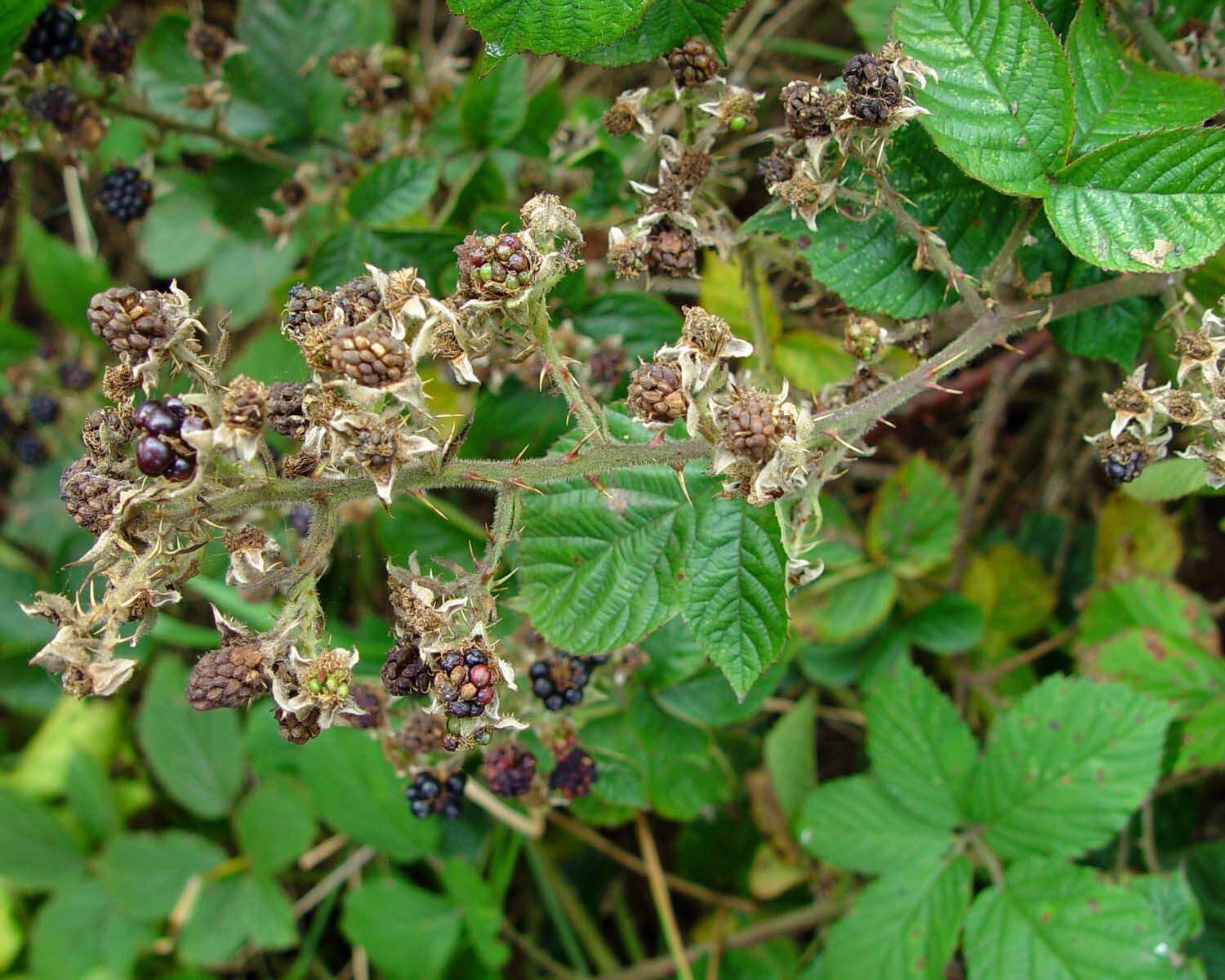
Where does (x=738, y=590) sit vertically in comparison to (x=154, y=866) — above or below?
above

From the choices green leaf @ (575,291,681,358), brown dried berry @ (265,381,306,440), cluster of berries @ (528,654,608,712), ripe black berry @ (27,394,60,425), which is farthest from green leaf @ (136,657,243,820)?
brown dried berry @ (265,381,306,440)

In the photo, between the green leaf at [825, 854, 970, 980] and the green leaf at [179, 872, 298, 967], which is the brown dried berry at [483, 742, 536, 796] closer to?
the green leaf at [825, 854, 970, 980]

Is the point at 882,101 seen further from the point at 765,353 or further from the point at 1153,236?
the point at 765,353

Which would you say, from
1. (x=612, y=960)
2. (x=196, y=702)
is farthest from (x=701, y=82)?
(x=612, y=960)

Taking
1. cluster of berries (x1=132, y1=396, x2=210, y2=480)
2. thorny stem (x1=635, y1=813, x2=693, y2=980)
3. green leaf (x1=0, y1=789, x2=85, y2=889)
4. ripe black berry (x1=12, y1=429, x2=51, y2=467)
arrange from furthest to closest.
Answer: green leaf (x1=0, y1=789, x2=85, y2=889), ripe black berry (x1=12, y1=429, x2=51, y2=467), thorny stem (x1=635, y1=813, x2=693, y2=980), cluster of berries (x1=132, y1=396, x2=210, y2=480)

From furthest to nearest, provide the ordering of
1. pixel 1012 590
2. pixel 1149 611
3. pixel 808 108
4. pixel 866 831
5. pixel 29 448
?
pixel 29 448, pixel 1012 590, pixel 1149 611, pixel 866 831, pixel 808 108

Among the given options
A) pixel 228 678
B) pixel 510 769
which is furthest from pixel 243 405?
pixel 510 769

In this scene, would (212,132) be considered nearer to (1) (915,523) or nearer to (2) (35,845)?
(1) (915,523)

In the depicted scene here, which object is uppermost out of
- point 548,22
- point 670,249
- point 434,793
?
point 548,22
